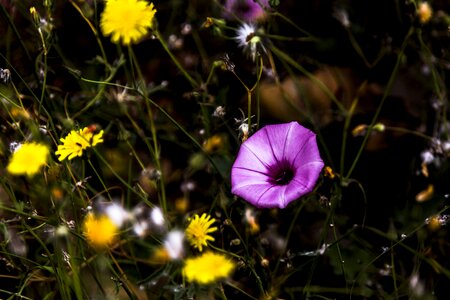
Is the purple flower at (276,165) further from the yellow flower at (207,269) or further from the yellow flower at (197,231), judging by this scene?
the yellow flower at (207,269)

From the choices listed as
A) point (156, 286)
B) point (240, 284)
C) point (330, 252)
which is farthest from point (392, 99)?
point (156, 286)

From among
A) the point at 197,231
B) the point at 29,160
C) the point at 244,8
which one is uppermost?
the point at 244,8

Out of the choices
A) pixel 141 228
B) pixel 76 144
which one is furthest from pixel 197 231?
pixel 76 144

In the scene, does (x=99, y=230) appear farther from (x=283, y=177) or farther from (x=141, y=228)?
(x=283, y=177)

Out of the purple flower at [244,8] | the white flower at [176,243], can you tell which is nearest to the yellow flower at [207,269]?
the white flower at [176,243]

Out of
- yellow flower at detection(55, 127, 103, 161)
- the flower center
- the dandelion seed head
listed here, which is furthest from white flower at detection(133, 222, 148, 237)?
the flower center

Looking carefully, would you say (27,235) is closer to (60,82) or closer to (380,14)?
(60,82)

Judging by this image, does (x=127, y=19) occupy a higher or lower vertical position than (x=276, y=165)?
higher

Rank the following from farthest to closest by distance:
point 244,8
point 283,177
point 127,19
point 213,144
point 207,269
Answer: point 244,8
point 213,144
point 283,177
point 127,19
point 207,269
